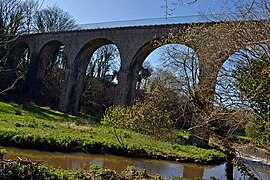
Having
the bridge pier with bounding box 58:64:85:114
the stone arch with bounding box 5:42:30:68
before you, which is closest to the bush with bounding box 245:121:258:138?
the bridge pier with bounding box 58:64:85:114

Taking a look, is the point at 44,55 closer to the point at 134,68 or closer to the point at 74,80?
the point at 74,80

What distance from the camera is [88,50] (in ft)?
77.8

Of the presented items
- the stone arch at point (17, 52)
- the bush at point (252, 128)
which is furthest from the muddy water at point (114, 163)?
the stone arch at point (17, 52)

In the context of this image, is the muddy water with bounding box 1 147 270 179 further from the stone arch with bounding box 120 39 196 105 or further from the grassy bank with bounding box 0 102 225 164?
the stone arch with bounding box 120 39 196 105

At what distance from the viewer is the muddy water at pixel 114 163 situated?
311 inches

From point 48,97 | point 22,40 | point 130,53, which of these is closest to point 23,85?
point 48,97

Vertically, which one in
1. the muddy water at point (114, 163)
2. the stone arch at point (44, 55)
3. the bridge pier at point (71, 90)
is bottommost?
the muddy water at point (114, 163)

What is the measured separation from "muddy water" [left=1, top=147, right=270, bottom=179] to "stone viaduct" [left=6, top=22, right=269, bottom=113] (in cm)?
764

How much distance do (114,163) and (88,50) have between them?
15972mm

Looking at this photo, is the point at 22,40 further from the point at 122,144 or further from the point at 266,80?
the point at 266,80

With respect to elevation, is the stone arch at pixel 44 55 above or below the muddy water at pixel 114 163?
above

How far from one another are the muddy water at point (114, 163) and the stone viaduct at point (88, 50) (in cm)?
764

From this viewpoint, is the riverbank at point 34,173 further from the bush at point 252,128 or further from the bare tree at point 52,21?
the bare tree at point 52,21

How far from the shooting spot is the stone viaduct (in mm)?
19656
